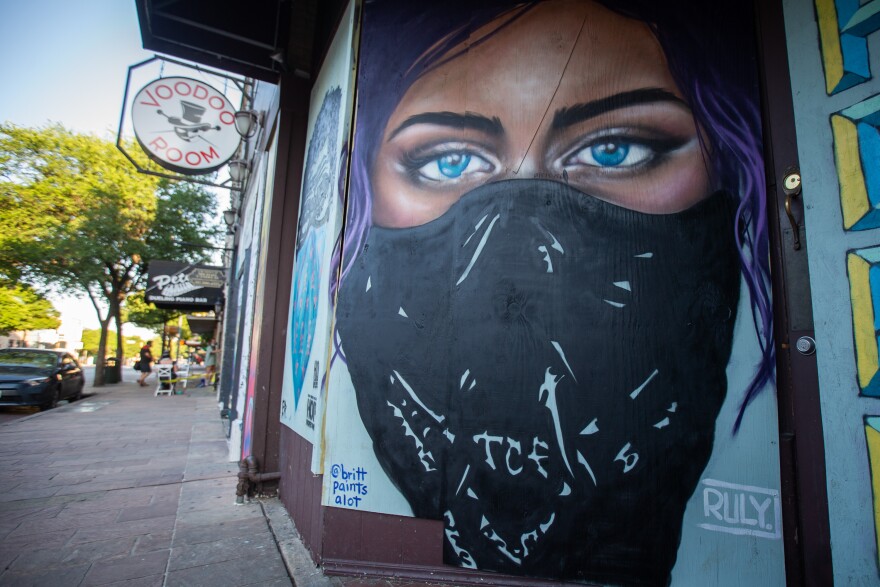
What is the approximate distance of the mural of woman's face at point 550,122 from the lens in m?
2.62

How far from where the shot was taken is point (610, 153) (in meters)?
2.67

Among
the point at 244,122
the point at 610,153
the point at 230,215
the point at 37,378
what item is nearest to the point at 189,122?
the point at 244,122

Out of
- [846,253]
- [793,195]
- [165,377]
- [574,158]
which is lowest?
[165,377]

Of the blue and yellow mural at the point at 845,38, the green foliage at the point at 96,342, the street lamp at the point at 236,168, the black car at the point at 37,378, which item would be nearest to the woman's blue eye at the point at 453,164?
the blue and yellow mural at the point at 845,38

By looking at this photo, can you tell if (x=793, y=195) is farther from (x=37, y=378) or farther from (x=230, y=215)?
(x=37, y=378)

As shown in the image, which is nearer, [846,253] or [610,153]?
[846,253]

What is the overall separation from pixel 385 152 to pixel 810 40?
2490 millimetres

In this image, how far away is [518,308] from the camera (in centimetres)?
266

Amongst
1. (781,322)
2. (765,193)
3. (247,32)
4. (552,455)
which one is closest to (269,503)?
(552,455)

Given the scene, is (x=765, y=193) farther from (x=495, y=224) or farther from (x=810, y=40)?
(x=495, y=224)

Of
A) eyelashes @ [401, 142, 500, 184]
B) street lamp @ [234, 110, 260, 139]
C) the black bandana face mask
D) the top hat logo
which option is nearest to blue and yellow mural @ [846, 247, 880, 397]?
the black bandana face mask

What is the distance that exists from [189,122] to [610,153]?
580 centimetres

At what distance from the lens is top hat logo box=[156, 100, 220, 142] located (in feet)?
19.1

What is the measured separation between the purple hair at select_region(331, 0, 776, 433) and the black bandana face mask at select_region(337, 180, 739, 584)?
0.14 metres
